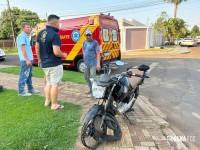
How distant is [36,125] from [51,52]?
1431mm

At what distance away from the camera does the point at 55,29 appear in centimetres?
396

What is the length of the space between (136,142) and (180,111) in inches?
81.5

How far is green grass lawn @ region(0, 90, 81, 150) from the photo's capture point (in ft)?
9.89

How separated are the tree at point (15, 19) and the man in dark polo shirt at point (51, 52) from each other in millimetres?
33152

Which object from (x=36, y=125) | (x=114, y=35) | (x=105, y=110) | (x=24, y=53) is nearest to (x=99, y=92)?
(x=105, y=110)

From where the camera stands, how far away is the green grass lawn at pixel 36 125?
3.01 m

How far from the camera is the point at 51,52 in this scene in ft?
13.2

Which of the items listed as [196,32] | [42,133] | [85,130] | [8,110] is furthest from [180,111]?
[196,32]

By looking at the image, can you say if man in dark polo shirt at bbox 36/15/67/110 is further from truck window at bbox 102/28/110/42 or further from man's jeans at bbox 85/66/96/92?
truck window at bbox 102/28/110/42

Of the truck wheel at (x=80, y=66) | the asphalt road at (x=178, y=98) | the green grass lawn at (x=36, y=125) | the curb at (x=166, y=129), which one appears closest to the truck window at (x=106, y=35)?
the truck wheel at (x=80, y=66)

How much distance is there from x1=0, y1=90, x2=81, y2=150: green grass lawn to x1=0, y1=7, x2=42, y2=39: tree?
3295cm

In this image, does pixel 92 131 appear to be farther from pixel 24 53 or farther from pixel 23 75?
pixel 23 75

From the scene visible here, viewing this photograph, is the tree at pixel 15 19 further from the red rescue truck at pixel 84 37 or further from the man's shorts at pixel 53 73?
the man's shorts at pixel 53 73

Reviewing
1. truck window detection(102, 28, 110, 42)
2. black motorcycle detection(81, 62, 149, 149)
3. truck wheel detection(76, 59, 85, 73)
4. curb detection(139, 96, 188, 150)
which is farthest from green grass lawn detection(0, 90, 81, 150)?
truck window detection(102, 28, 110, 42)
